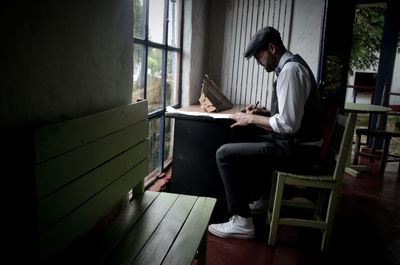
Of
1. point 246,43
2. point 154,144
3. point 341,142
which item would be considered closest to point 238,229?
point 341,142

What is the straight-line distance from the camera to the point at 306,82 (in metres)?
2.23

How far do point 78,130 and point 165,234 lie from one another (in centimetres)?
61

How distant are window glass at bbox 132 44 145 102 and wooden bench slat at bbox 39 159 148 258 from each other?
904mm

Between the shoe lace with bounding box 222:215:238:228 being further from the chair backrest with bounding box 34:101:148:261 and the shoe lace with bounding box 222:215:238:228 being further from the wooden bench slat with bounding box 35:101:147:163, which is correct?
the wooden bench slat with bounding box 35:101:147:163

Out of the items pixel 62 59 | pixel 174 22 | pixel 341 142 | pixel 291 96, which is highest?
pixel 174 22

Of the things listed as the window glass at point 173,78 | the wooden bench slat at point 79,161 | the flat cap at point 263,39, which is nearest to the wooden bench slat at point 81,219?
the wooden bench slat at point 79,161

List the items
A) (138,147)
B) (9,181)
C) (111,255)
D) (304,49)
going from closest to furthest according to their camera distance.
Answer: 1. (9,181)
2. (111,255)
3. (138,147)
4. (304,49)

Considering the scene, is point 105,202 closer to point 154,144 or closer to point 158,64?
point 154,144

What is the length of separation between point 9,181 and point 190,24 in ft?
9.05

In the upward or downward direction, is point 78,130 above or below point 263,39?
below

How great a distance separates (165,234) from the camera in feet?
5.00

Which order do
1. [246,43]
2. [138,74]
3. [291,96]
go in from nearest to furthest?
[291,96]
[138,74]
[246,43]

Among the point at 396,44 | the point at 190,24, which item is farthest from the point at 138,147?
the point at 396,44

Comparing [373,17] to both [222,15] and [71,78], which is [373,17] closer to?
[222,15]
